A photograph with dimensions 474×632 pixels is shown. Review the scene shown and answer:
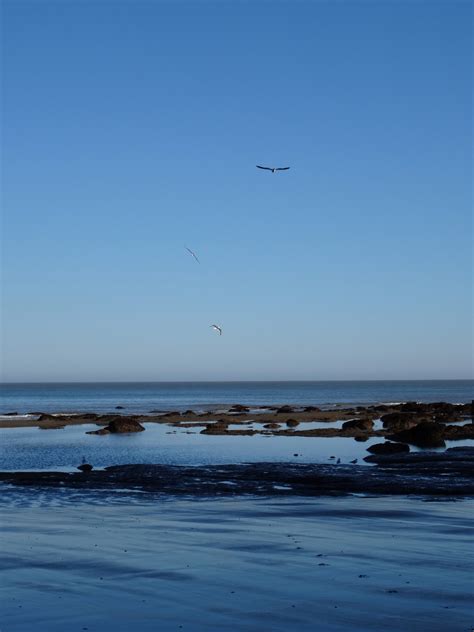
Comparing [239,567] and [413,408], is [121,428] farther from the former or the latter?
[239,567]

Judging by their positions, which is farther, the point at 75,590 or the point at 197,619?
the point at 75,590

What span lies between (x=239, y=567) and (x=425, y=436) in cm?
3409

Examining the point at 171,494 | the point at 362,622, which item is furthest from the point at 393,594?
the point at 171,494

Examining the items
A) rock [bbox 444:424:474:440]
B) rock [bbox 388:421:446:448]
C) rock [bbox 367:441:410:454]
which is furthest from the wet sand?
rock [bbox 444:424:474:440]

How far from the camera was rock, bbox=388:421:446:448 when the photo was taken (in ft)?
154

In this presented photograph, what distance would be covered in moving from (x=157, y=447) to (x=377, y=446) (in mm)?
14867

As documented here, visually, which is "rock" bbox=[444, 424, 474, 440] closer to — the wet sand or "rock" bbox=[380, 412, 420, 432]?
"rock" bbox=[380, 412, 420, 432]

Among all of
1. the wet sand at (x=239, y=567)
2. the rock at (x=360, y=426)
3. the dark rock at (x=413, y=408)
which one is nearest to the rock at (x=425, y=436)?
the rock at (x=360, y=426)

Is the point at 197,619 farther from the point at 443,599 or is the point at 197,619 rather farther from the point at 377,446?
the point at 377,446

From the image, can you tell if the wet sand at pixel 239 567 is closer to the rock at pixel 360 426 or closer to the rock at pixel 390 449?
the rock at pixel 390 449

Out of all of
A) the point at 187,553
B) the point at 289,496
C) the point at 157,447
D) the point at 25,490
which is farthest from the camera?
the point at 157,447

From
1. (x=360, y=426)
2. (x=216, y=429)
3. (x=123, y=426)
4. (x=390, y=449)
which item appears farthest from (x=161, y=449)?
(x=360, y=426)

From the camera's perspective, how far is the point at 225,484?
2986 centimetres

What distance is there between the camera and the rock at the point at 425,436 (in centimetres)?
4697
